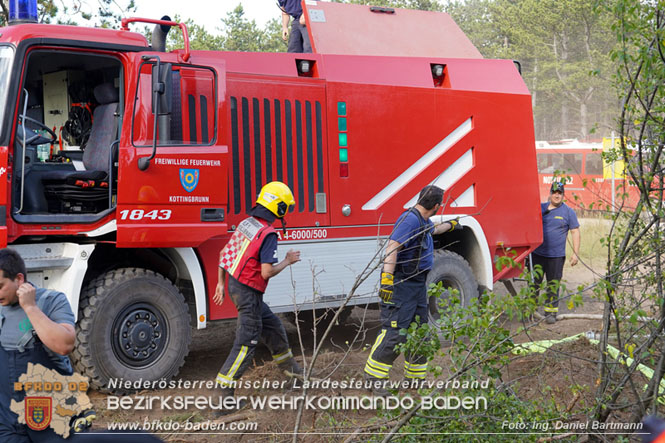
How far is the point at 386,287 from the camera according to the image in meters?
5.98

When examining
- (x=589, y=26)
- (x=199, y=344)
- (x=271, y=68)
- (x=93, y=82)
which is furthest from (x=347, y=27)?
(x=589, y=26)

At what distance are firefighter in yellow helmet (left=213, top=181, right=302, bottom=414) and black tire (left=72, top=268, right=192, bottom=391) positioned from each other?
637 millimetres

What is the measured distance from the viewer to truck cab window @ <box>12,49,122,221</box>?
6.00 meters

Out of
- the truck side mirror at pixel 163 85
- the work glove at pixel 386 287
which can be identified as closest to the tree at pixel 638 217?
the work glove at pixel 386 287

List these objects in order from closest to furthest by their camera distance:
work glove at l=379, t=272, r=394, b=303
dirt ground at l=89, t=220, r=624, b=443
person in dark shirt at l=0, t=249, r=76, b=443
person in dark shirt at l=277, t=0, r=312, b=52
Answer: person in dark shirt at l=0, t=249, r=76, b=443
dirt ground at l=89, t=220, r=624, b=443
work glove at l=379, t=272, r=394, b=303
person in dark shirt at l=277, t=0, r=312, b=52

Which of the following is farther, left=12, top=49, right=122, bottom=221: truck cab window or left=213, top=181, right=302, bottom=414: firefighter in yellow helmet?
left=12, top=49, right=122, bottom=221: truck cab window

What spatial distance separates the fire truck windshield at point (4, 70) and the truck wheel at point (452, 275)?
4863 mm

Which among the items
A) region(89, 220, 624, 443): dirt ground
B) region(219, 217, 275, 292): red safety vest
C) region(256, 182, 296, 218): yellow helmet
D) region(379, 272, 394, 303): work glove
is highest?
region(256, 182, 296, 218): yellow helmet

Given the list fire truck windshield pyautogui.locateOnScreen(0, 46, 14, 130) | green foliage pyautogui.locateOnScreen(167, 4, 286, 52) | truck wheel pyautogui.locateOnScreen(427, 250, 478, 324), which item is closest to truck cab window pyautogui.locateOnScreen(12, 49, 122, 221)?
fire truck windshield pyautogui.locateOnScreen(0, 46, 14, 130)

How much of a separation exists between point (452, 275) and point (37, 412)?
5821mm

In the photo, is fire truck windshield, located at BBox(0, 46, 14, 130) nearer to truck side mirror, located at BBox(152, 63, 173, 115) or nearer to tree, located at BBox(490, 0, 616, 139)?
truck side mirror, located at BBox(152, 63, 173, 115)

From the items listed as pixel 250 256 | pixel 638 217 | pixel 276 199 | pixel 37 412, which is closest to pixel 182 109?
pixel 276 199

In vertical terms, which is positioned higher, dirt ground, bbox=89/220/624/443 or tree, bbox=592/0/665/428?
tree, bbox=592/0/665/428

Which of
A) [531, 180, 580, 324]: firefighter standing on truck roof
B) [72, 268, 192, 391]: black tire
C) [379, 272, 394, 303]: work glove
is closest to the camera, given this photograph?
[379, 272, 394, 303]: work glove
